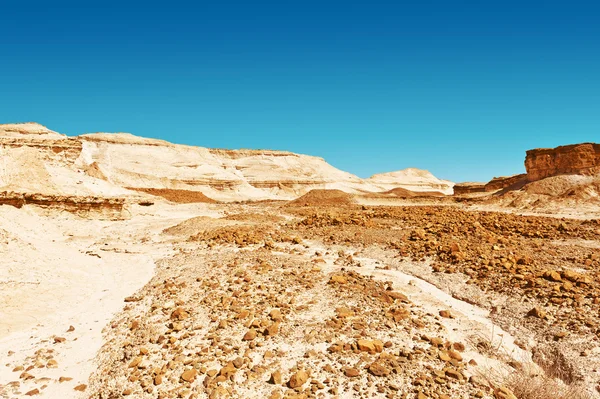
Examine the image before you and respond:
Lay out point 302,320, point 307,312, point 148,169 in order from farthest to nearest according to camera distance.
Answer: point 148,169
point 307,312
point 302,320

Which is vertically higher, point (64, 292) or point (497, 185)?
point (497, 185)

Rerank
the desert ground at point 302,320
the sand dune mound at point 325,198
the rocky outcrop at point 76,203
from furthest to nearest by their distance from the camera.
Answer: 1. the sand dune mound at point 325,198
2. the rocky outcrop at point 76,203
3. the desert ground at point 302,320

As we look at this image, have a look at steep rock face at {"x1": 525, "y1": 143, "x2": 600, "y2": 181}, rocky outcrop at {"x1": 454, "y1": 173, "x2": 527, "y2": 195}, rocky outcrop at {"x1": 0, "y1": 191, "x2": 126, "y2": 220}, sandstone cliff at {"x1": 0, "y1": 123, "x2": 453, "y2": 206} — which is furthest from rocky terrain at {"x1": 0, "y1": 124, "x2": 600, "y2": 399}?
rocky outcrop at {"x1": 454, "y1": 173, "x2": 527, "y2": 195}

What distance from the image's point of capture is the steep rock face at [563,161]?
28.6 metres

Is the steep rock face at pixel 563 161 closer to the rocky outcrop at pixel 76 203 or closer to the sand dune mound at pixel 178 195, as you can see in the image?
the sand dune mound at pixel 178 195

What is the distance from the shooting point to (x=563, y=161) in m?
30.5

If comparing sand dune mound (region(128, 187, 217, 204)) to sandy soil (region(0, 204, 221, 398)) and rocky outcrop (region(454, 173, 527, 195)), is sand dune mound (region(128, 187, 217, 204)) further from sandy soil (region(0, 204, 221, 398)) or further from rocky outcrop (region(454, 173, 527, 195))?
rocky outcrop (region(454, 173, 527, 195))

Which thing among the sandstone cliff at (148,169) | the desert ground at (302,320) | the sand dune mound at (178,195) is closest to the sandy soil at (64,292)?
the desert ground at (302,320)

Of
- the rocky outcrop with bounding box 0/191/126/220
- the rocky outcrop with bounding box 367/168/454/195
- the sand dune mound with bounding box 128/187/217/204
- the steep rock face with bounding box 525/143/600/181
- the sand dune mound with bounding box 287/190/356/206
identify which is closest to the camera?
the rocky outcrop with bounding box 0/191/126/220

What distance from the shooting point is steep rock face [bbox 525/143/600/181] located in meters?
28.6

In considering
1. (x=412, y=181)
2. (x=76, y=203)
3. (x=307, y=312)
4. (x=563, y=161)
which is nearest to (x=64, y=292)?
(x=307, y=312)

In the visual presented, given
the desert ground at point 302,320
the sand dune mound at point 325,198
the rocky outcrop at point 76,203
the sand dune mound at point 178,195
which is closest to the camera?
the desert ground at point 302,320

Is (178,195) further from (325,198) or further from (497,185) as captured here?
(497,185)

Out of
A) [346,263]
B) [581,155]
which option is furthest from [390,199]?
[346,263]
